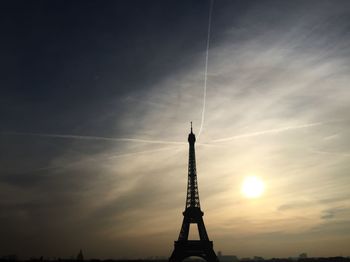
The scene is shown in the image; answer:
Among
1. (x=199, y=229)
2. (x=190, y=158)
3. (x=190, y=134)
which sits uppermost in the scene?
(x=190, y=134)

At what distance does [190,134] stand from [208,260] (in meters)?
41.3

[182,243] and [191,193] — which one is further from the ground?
[191,193]

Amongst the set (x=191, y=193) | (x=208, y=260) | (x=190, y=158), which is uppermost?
(x=190, y=158)

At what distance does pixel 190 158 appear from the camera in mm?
108812

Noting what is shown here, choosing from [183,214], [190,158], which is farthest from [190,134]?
[183,214]

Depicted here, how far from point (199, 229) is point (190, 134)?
104 ft

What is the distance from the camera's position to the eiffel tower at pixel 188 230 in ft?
337

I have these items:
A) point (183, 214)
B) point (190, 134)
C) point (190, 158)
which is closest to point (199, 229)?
point (183, 214)

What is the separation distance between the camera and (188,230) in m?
107

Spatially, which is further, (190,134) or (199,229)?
(190,134)

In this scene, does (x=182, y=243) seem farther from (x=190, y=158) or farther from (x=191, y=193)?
(x=190, y=158)

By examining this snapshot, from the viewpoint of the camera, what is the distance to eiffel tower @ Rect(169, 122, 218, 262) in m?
103

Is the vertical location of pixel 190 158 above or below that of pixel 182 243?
above

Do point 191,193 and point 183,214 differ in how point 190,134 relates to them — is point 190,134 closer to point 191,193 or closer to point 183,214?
point 191,193
